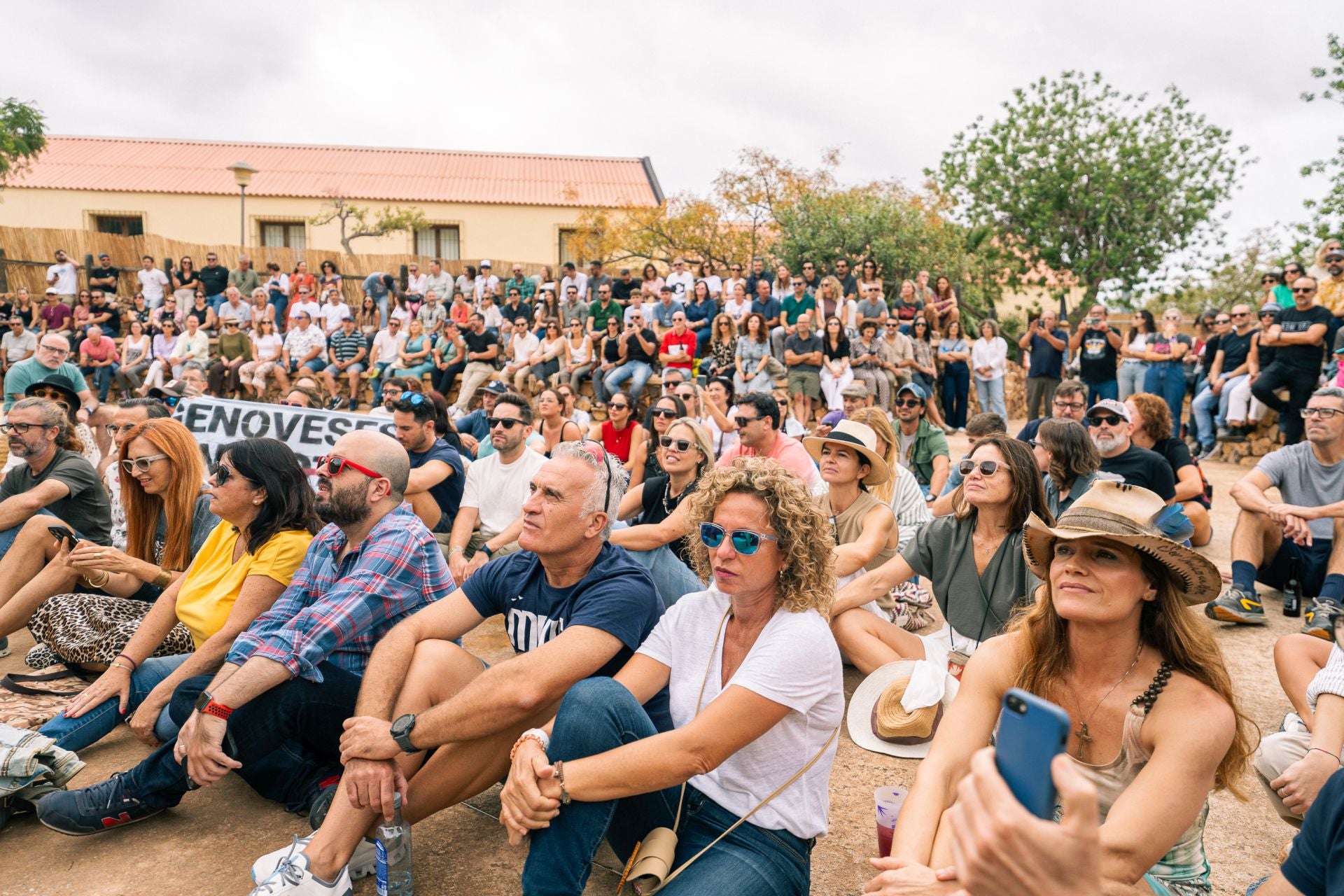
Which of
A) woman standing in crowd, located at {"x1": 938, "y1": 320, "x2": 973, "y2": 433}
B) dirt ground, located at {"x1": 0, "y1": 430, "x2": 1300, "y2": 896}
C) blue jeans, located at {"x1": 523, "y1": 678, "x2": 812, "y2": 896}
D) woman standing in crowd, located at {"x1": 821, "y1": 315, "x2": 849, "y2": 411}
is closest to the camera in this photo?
blue jeans, located at {"x1": 523, "y1": 678, "x2": 812, "y2": 896}

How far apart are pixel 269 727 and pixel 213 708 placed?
0.20 metres

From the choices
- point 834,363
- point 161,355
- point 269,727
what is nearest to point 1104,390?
point 834,363

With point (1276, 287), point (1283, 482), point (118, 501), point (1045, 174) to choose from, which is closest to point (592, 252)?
point (1045, 174)

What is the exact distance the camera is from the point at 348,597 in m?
3.31

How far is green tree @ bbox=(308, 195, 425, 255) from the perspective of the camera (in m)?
28.2

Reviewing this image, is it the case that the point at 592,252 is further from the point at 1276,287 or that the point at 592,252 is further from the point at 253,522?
the point at 253,522

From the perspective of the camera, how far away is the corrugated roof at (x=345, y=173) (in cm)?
3108

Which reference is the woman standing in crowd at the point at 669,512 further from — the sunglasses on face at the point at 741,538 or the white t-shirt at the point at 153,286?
the white t-shirt at the point at 153,286

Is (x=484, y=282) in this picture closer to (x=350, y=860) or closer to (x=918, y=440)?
(x=918, y=440)

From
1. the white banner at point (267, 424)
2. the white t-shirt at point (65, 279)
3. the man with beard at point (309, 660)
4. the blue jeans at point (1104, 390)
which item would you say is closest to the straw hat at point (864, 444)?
the man with beard at point (309, 660)

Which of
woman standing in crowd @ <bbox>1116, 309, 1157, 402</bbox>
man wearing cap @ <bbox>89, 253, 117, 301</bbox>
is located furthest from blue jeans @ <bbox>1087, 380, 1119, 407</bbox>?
man wearing cap @ <bbox>89, 253, 117, 301</bbox>

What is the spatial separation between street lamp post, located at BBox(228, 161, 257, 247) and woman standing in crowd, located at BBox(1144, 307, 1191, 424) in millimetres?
23077

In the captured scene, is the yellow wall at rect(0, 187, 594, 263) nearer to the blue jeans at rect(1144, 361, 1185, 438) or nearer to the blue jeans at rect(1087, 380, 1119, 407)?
the blue jeans at rect(1087, 380, 1119, 407)

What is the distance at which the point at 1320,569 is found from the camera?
560 cm
